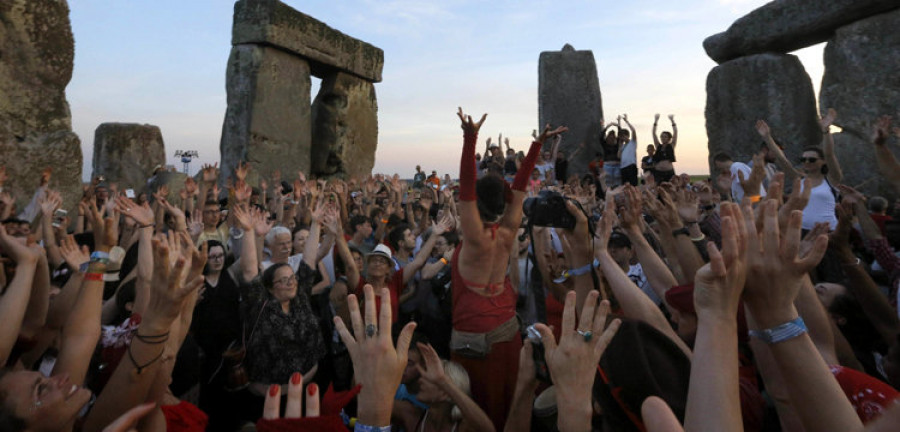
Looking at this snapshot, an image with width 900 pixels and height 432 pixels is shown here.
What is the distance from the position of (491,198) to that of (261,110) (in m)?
6.50

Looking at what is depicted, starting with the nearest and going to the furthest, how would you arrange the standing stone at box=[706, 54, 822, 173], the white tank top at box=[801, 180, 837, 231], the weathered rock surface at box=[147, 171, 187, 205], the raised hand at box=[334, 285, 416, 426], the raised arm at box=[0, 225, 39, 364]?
the raised hand at box=[334, 285, 416, 426], the raised arm at box=[0, 225, 39, 364], the white tank top at box=[801, 180, 837, 231], the weathered rock surface at box=[147, 171, 187, 205], the standing stone at box=[706, 54, 822, 173]

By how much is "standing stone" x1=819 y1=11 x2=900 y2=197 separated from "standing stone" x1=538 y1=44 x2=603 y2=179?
4833 millimetres

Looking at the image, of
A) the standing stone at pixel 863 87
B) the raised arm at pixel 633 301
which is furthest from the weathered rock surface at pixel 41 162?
the standing stone at pixel 863 87

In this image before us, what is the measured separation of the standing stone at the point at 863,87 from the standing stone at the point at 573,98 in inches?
190

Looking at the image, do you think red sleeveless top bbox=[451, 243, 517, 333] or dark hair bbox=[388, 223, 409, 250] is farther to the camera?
dark hair bbox=[388, 223, 409, 250]

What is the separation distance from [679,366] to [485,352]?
4.16 feet

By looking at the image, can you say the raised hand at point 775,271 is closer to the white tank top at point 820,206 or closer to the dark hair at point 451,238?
the dark hair at point 451,238

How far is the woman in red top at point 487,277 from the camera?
2.65m

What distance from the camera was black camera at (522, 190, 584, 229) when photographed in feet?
8.39

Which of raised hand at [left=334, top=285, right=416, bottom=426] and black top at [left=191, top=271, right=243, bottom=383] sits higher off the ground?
raised hand at [left=334, top=285, right=416, bottom=426]

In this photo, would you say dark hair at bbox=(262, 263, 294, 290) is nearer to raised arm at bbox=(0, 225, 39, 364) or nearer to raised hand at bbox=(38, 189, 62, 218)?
raised arm at bbox=(0, 225, 39, 364)

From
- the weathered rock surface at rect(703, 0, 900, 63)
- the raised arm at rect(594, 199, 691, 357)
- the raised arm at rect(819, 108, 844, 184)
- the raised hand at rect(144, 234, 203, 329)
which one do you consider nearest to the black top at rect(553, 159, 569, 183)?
the weathered rock surface at rect(703, 0, 900, 63)

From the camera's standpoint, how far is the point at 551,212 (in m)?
2.62

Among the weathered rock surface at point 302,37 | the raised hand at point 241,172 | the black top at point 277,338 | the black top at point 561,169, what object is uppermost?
the weathered rock surface at point 302,37
